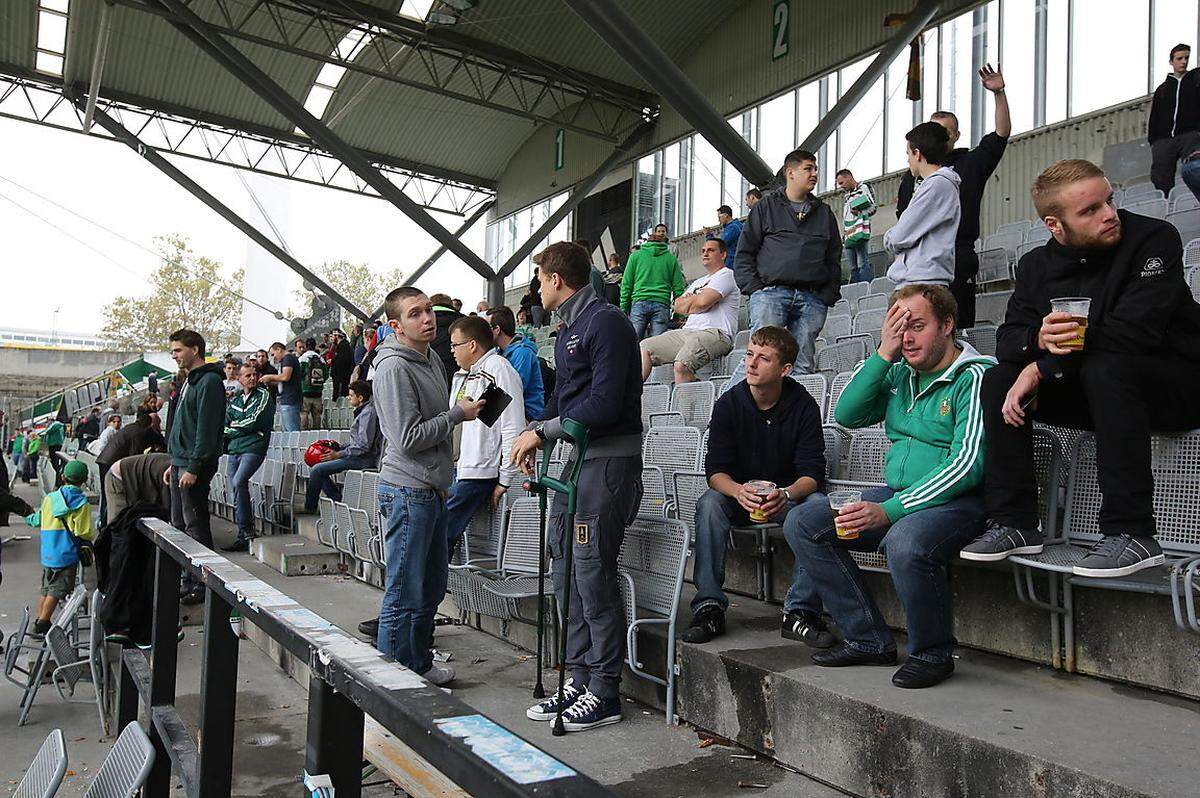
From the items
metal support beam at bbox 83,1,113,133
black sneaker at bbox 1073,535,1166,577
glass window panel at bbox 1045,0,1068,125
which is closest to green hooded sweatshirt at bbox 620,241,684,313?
black sneaker at bbox 1073,535,1166,577

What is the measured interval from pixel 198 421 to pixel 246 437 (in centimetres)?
207

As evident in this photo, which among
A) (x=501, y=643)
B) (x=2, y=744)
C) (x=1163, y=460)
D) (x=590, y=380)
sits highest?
(x=590, y=380)

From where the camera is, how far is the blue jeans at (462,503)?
4984mm

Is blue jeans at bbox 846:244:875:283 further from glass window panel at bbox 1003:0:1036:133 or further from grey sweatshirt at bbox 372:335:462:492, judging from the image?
grey sweatshirt at bbox 372:335:462:492

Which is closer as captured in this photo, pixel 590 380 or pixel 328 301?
pixel 590 380

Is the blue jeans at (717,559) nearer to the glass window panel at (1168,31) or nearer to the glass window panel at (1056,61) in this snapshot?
the glass window panel at (1168,31)

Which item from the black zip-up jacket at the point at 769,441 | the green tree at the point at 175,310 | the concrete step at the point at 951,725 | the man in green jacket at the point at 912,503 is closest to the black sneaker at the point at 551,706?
the concrete step at the point at 951,725

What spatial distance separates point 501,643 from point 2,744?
291cm

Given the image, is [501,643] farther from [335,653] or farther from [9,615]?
[9,615]

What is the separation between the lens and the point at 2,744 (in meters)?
4.98

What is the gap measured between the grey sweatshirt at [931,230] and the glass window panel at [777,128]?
13.6 meters

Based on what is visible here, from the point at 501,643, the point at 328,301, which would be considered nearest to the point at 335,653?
the point at 501,643

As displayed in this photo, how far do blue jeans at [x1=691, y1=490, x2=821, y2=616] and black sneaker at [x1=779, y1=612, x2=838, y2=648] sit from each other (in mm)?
29

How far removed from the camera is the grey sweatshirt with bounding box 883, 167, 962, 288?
466cm
